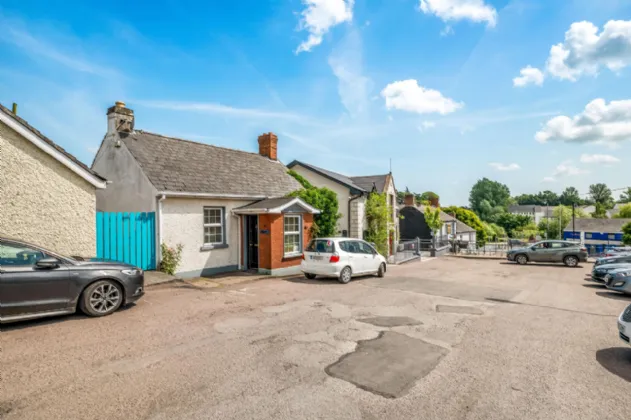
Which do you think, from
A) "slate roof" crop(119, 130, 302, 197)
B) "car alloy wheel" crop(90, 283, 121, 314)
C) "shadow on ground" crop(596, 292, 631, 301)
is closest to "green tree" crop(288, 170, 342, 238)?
"slate roof" crop(119, 130, 302, 197)

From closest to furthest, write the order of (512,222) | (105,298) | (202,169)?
(105,298) → (202,169) → (512,222)

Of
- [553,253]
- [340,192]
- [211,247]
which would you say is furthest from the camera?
[553,253]

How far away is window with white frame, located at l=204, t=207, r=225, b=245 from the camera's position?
44.8ft

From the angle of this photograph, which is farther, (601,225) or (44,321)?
(601,225)

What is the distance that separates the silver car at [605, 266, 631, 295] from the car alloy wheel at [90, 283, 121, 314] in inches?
604

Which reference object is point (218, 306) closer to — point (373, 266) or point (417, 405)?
point (417, 405)

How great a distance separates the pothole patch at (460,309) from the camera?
861cm

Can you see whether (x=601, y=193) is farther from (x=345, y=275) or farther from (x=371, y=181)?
(x=345, y=275)

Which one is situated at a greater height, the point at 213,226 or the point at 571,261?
the point at 213,226

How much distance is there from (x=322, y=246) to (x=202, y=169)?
20.8 feet

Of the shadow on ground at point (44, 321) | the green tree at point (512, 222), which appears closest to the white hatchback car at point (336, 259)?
the shadow on ground at point (44, 321)

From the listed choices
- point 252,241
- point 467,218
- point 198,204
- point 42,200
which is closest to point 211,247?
point 198,204

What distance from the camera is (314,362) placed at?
518cm

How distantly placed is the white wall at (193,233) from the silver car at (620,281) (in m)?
14.0
